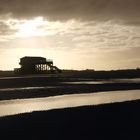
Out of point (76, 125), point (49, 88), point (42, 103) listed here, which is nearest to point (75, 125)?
point (76, 125)

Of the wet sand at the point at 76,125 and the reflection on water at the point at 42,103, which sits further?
the reflection on water at the point at 42,103

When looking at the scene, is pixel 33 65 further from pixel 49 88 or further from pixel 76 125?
pixel 76 125

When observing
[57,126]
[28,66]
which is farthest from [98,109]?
[28,66]

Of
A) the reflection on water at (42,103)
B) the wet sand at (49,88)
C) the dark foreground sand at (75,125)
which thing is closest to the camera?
the dark foreground sand at (75,125)

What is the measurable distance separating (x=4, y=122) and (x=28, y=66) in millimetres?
82148

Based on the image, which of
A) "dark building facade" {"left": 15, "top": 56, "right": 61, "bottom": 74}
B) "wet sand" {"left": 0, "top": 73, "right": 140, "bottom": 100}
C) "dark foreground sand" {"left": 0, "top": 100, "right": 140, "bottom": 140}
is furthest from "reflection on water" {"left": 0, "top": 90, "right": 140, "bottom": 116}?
"dark building facade" {"left": 15, "top": 56, "right": 61, "bottom": 74}

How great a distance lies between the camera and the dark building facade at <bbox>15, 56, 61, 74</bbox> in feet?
322

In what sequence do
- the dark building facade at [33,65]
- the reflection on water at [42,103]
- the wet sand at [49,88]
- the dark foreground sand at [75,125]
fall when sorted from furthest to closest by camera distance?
the dark building facade at [33,65] → the wet sand at [49,88] → the reflection on water at [42,103] → the dark foreground sand at [75,125]

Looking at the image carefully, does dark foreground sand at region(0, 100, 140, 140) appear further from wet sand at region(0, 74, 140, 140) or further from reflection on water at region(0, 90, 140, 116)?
reflection on water at region(0, 90, 140, 116)

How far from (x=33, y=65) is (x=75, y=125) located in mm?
82901

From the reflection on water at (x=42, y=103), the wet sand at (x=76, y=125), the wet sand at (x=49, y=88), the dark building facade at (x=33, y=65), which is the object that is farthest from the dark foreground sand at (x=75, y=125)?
the dark building facade at (x=33, y=65)

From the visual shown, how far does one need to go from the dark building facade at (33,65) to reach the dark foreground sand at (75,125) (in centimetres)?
7792

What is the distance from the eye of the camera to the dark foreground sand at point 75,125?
586 inches

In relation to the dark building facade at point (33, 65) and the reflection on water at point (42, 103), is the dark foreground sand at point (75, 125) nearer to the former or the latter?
the reflection on water at point (42, 103)
